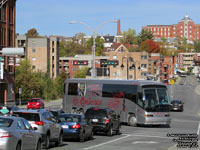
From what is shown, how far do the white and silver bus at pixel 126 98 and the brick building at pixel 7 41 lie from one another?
1004 inches

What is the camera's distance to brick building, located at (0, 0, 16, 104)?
6612cm

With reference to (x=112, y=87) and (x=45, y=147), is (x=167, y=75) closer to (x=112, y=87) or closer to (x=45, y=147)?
(x=112, y=87)

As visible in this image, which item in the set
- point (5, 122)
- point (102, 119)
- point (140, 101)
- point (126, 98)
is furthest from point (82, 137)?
point (126, 98)

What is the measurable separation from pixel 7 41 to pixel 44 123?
1923 inches

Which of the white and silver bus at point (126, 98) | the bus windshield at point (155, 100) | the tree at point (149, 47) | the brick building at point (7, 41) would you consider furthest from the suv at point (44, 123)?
the tree at point (149, 47)

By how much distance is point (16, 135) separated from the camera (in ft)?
49.6

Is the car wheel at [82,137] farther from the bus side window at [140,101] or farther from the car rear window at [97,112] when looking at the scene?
the bus side window at [140,101]

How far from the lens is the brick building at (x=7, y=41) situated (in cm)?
6612

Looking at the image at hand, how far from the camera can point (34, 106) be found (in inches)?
2346

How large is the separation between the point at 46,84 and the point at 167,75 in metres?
89.5

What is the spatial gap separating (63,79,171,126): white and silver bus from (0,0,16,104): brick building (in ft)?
83.7

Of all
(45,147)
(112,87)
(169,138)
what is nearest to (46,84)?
(112,87)

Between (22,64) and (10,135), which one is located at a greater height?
(22,64)

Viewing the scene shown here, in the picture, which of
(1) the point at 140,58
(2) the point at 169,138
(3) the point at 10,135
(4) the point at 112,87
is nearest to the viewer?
(3) the point at 10,135
